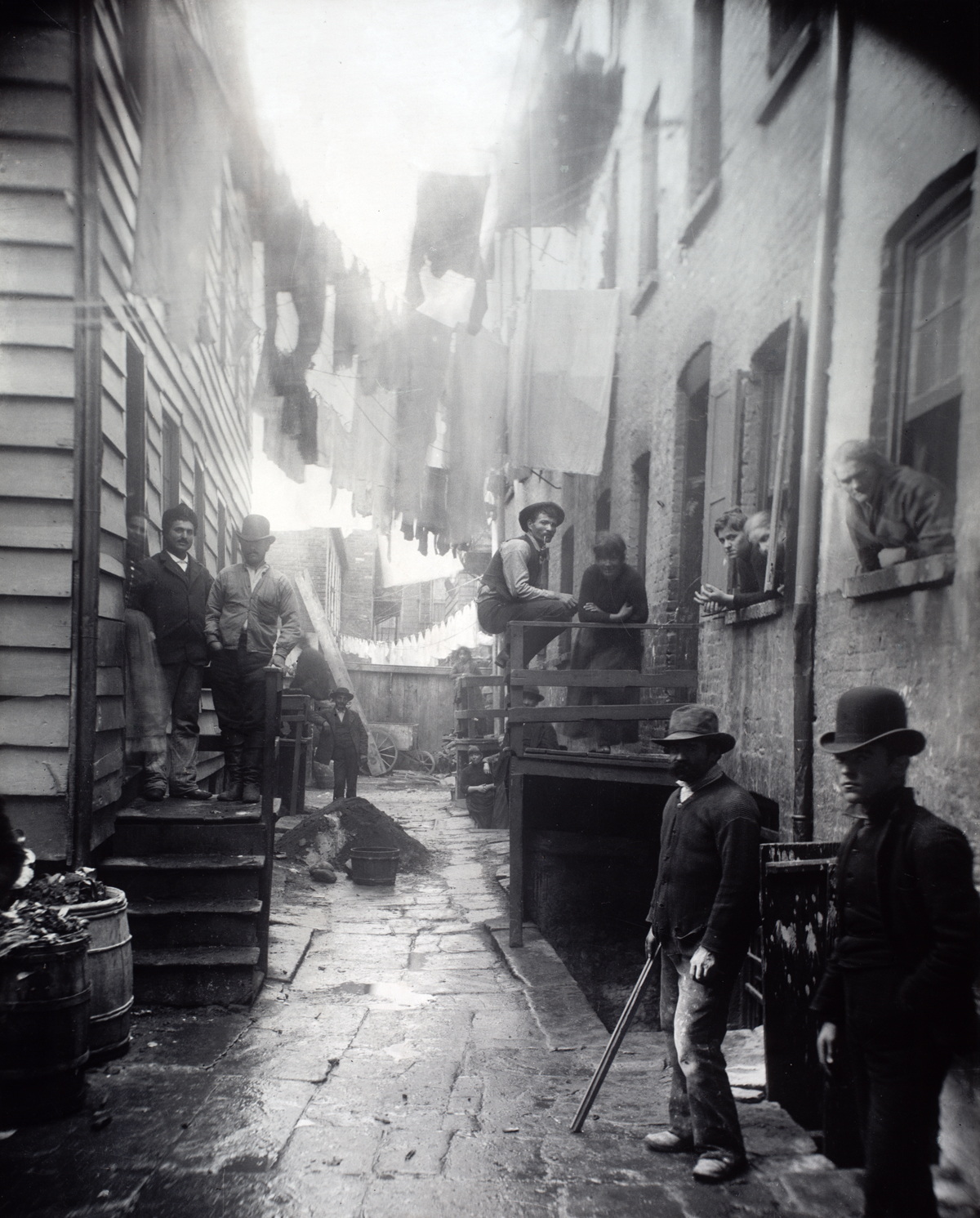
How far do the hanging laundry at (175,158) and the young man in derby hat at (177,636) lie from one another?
167 centimetres

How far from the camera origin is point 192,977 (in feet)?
18.9

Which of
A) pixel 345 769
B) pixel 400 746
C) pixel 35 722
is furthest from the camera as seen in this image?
pixel 400 746

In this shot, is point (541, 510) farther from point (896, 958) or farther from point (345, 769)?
point (345, 769)

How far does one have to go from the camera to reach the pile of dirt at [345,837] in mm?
10712

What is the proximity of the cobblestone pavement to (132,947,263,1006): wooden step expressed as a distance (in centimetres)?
12

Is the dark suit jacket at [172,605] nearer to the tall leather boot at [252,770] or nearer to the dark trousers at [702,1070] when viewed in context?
the tall leather boot at [252,770]

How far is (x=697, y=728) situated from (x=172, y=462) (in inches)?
251

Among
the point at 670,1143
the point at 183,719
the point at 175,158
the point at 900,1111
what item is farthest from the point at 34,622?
the point at 900,1111

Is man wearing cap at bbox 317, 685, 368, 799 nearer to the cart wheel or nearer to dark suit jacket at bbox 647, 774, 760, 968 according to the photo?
the cart wheel

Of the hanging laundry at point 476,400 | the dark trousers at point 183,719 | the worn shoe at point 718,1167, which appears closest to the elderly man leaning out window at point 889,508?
the worn shoe at point 718,1167

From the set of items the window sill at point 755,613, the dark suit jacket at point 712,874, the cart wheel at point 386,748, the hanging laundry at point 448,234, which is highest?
the hanging laundry at point 448,234

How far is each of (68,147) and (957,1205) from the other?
21.0 ft

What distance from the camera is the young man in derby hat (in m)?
6.80

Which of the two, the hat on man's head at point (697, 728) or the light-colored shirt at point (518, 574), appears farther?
the light-colored shirt at point (518, 574)
